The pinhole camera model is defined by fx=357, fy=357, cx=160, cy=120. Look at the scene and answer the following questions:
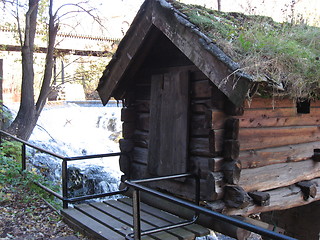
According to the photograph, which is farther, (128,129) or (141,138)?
(128,129)

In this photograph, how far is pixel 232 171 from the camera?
13.6ft

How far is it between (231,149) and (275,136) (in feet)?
3.26

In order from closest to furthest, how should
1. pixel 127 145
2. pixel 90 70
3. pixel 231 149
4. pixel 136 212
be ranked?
pixel 136 212, pixel 231 149, pixel 127 145, pixel 90 70

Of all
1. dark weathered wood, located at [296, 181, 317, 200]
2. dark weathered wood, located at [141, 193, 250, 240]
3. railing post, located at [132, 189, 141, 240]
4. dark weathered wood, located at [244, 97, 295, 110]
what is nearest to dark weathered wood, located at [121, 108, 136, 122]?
dark weathered wood, located at [141, 193, 250, 240]

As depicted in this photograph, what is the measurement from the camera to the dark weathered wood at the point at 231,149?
4178 millimetres

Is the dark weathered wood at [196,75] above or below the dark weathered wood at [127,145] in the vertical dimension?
above

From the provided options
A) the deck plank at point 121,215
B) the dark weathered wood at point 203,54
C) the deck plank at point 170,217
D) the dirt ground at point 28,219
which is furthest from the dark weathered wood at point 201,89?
the dirt ground at point 28,219

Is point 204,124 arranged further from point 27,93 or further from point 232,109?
point 27,93

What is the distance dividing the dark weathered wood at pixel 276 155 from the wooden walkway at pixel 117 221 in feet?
3.32

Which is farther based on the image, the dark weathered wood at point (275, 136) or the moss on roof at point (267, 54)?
the dark weathered wood at point (275, 136)

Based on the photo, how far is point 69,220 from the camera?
16.2 ft

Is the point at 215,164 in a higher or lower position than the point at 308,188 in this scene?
higher

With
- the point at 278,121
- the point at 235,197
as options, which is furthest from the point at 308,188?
the point at 235,197

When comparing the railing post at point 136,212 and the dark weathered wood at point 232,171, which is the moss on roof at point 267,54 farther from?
the railing post at point 136,212
